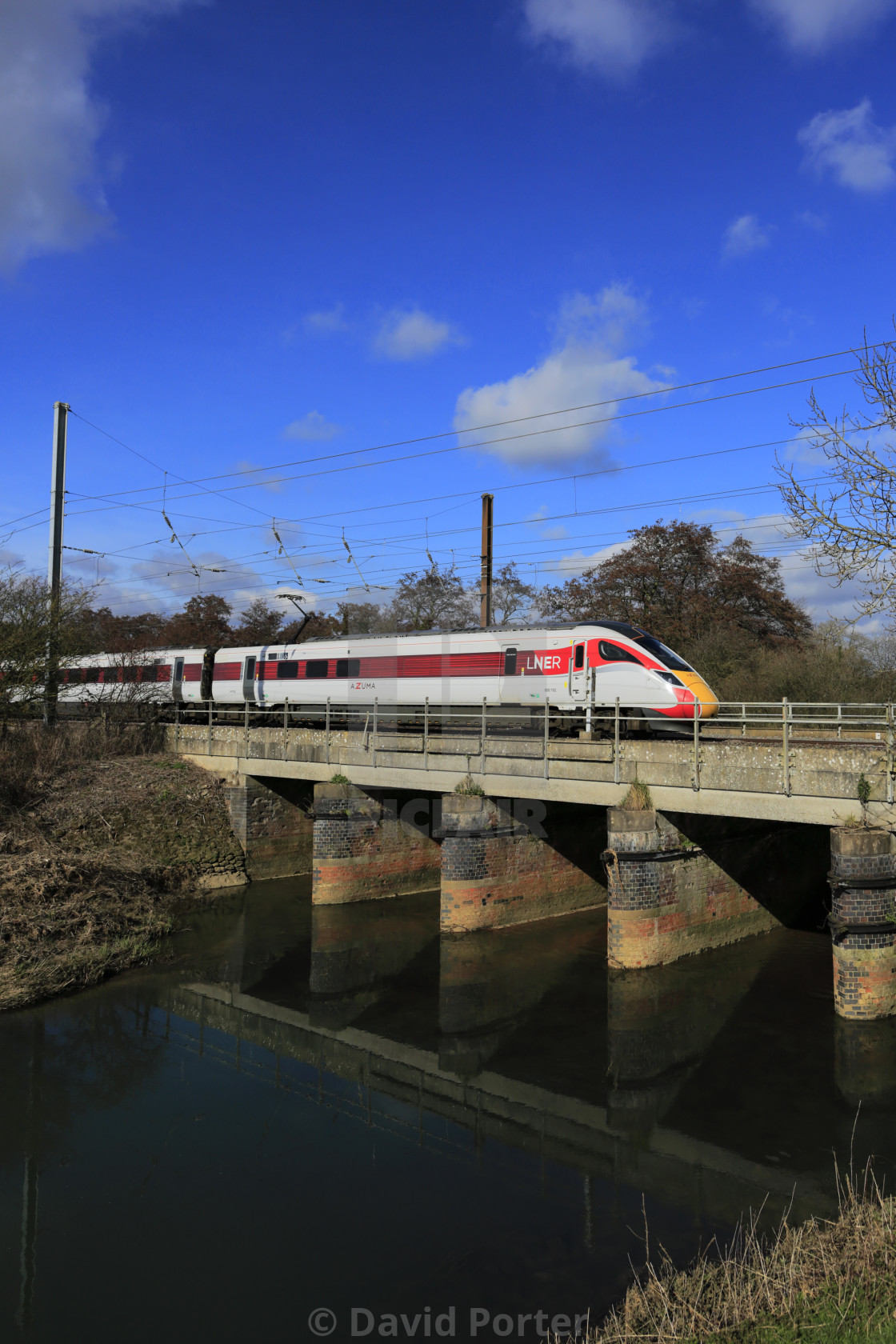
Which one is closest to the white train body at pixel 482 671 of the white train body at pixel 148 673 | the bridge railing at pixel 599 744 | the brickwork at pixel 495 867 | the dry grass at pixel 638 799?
the bridge railing at pixel 599 744

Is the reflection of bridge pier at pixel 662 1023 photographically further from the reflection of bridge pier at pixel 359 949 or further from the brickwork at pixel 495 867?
the reflection of bridge pier at pixel 359 949

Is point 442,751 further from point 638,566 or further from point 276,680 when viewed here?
point 638,566

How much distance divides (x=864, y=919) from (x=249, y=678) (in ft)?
65.3

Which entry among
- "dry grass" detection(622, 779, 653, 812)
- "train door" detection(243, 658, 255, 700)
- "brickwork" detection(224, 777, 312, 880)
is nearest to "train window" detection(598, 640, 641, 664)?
"dry grass" detection(622, 779, 653, 812)

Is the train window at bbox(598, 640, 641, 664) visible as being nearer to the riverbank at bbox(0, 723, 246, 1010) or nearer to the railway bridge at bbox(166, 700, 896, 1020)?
the railway bridge at bbox(166, 700, 896, 1020)

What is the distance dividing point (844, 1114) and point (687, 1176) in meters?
2.26

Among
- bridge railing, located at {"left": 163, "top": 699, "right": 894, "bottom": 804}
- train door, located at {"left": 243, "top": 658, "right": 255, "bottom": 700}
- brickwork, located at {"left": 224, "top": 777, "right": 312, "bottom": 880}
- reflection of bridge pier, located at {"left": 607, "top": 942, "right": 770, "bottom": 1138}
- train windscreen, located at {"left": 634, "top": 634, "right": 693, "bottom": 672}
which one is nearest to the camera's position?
reflection of bridge pier, located at {"left": 607, "top": 942, "right": 770, "bottom": 1138}

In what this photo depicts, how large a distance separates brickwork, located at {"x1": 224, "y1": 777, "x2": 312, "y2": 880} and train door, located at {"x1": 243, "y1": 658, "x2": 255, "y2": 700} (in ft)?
18.5

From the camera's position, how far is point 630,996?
12.2 meters

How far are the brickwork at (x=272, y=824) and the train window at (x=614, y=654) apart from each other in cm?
882

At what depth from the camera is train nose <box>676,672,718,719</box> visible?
56.1 ft

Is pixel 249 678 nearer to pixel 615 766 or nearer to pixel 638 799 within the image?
pixel 615 766

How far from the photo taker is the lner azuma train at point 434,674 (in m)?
17.4

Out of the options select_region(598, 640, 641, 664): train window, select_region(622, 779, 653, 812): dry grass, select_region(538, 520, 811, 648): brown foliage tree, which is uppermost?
select_region(538, 520, 811, 648): brown foliage tree
